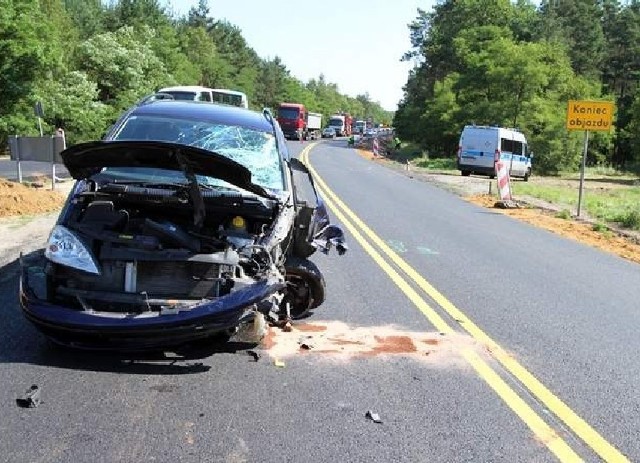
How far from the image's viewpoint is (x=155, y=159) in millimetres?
5391

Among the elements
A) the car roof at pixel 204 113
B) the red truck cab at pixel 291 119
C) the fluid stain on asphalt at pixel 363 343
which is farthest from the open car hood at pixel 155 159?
the red truck cab at pixel 291 119

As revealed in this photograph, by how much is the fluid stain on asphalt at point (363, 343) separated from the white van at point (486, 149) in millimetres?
27134

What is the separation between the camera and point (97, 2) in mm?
83438

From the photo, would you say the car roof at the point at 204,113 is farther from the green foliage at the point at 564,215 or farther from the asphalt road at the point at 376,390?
the green foliage at the point at 564,215

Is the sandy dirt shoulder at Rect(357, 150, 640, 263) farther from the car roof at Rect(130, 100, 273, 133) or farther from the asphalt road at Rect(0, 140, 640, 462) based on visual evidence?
the car roof at Rect(130, 100, 273, 133)

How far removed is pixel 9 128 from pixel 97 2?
5464 centimetres

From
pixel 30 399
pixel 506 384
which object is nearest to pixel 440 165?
pixel 506 384

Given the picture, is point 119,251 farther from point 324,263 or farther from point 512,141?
point 512,141

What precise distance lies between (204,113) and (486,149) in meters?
27.2

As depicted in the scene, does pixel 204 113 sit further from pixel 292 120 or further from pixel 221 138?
pixel 292 120

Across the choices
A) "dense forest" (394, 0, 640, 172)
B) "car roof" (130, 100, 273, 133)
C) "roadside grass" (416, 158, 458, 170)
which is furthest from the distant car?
"car roof" (130, 100, 273, 133)

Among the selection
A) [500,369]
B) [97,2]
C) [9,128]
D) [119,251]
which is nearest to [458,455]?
[500,369]

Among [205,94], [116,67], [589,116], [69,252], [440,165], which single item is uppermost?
[116,67]

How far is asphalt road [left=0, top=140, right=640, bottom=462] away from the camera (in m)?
3.81
